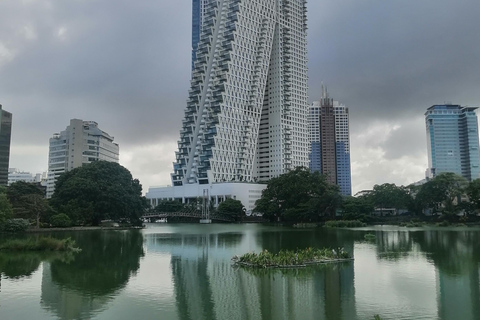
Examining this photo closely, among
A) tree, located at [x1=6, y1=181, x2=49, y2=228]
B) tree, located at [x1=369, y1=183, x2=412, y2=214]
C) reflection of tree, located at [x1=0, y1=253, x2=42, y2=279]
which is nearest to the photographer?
reflection of tree, located at [x1=0, y1=253, x2=42, y2=279]

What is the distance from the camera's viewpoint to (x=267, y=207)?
105m

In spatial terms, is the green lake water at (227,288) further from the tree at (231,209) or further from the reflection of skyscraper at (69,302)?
the tree at (231,209)

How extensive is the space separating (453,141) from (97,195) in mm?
157814

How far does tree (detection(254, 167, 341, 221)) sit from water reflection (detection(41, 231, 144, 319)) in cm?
5910

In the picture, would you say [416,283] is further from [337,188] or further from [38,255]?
Answer: [337,188]

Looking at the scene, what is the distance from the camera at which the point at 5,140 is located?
140375 mm

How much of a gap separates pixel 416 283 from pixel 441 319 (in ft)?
23.0

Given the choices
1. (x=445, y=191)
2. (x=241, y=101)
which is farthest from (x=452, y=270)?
(x=241, y=101)

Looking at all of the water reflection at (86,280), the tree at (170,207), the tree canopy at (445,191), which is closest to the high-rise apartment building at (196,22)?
the tree at (170,207)

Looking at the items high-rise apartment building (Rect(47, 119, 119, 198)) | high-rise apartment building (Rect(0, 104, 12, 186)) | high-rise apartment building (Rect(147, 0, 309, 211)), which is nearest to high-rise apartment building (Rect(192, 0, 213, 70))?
high-rise apartment building (Rect(147, 0, 309, 211))

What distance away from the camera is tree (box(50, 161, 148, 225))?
69875 mm

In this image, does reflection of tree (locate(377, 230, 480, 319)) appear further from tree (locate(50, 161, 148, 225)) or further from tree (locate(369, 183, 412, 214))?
tree (locate(369, 183, 412, 214))

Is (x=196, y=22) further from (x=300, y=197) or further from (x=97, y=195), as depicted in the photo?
(x=97, y=195)

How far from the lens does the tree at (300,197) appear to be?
91.0 m
